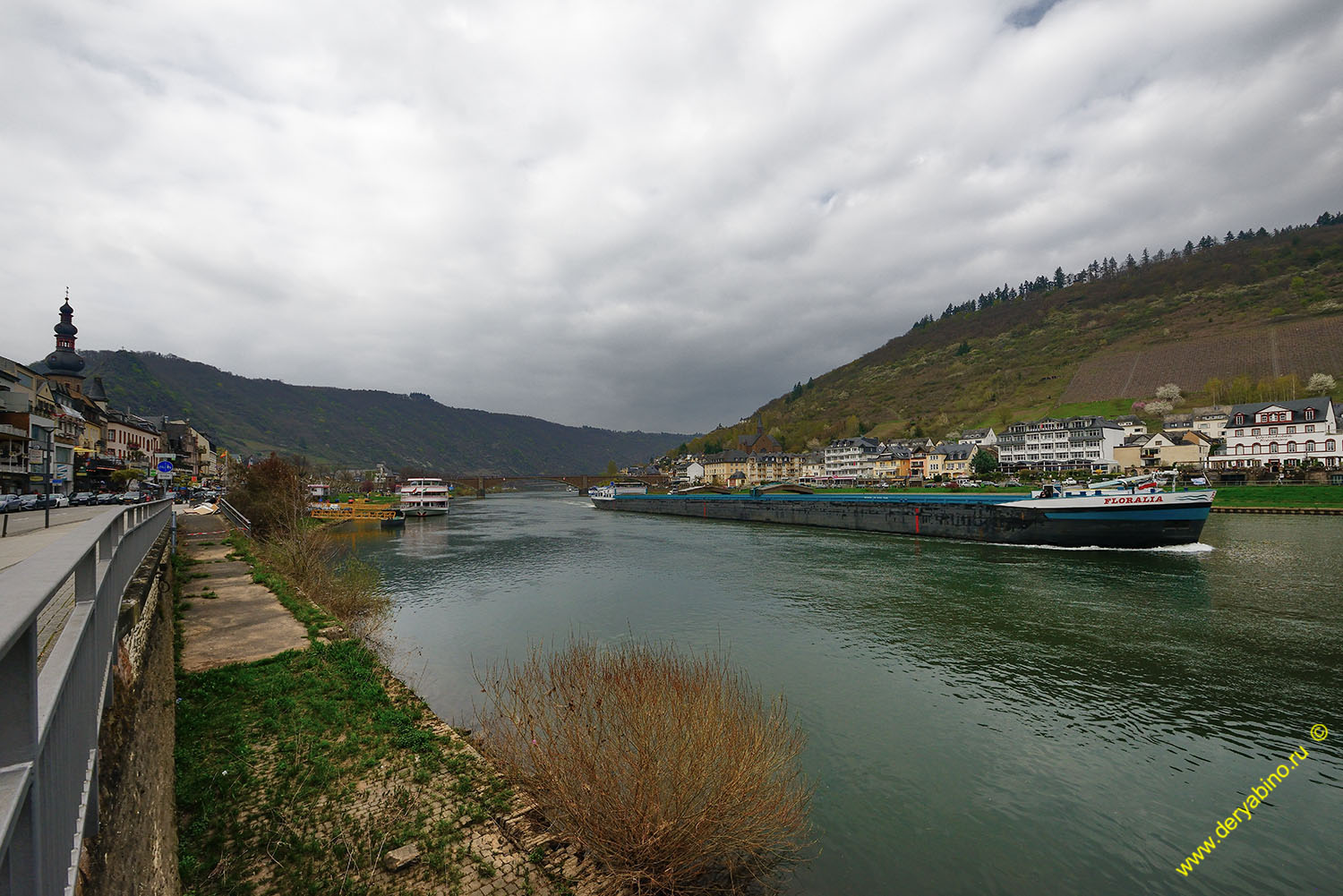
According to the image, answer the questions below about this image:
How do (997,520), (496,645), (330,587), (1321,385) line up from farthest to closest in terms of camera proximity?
(1321,385) < (997,520) < (330,587) < (496,645)

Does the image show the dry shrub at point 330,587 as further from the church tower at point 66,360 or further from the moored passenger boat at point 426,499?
the church tower at point 66,360

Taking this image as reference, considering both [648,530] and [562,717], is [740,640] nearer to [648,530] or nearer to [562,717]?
[562,717]

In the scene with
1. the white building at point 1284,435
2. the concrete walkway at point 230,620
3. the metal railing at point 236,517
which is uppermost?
the white building at point 1284,435

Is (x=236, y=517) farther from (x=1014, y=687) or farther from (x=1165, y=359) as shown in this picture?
(x=1165, y=359)

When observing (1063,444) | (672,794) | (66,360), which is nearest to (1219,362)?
(1063,444)

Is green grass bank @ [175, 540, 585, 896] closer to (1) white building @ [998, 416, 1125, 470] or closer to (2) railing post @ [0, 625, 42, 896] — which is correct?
(2) railing post @ [0, 625, 42, 896]

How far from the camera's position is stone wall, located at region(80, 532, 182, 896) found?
3.79m

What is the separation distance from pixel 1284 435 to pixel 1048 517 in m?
71.8

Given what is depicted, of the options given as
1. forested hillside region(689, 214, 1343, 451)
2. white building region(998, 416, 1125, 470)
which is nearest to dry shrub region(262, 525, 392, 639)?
white building region(998, 416, 1125, 470)

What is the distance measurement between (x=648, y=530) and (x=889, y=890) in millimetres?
52211

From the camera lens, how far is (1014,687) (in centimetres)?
1391

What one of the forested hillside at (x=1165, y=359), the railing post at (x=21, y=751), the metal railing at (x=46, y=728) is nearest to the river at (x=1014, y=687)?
the metal railing at (x=46, y=728)

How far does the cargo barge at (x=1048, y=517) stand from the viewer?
3366 cm

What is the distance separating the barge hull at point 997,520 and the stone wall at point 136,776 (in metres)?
43.3
